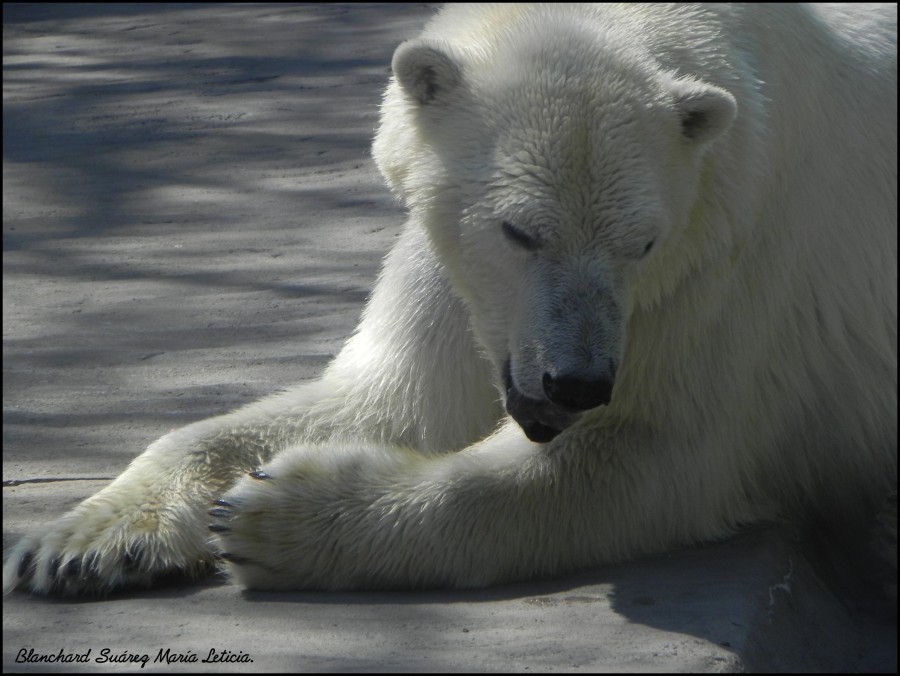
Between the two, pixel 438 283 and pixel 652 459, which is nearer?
pixel 652 459

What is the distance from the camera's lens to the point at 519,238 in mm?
2820

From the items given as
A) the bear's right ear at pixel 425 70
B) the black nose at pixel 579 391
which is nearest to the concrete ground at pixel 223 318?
the black nose at pixel 579 391

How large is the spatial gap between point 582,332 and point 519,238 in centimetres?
27

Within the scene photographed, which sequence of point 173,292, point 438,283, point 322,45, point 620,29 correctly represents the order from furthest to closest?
1. point 322,45
2. point 173,292
3. point 438,283
4. point 620,29

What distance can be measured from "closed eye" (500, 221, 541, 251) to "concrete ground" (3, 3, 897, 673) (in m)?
0.74

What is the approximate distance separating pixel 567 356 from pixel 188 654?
35.8 inches

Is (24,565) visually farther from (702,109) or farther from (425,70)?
(702,109)

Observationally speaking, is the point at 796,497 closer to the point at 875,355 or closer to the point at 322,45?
the point at 875,355

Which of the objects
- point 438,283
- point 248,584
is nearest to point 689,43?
point 438,283

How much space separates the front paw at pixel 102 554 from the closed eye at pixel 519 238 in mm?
1018

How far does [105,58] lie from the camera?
828cm

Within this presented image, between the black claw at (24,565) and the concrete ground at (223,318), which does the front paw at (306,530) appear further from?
the black claw at (24,565)

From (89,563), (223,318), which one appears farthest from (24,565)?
(223,318)

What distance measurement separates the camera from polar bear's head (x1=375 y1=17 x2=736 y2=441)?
272cm
